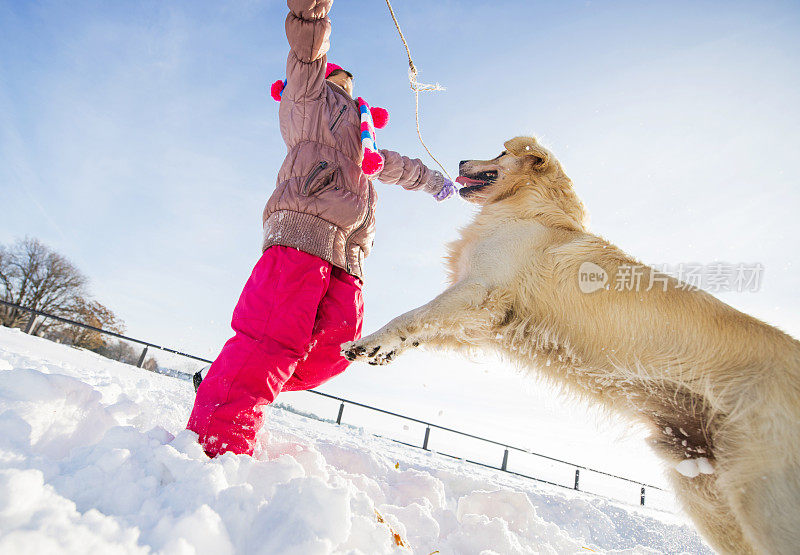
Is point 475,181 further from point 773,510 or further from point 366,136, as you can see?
point 773,510

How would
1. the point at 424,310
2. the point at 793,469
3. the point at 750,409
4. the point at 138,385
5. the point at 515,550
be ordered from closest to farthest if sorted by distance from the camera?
the point at 793,469 < the point at 750,409 < the point at 515,550 < the point at 424,310 < the point at 138,385

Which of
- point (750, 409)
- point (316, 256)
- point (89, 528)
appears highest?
point (316, 256)

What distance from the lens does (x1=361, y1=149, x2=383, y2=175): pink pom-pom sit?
3010 millimetres

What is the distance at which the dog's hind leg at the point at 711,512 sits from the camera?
2.01 m

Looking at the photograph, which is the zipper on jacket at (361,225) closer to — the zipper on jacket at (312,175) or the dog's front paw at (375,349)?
the zipper on jacket at (312,175)

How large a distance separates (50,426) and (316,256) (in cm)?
163

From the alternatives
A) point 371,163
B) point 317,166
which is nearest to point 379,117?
point 371,163

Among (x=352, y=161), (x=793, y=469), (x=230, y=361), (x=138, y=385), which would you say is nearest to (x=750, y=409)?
(x=793, y=469)

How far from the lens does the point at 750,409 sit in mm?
1818

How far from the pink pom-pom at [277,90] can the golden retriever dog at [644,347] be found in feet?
6.55

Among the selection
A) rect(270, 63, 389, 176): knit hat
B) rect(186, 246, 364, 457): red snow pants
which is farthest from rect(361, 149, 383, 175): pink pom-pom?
rect(186, 246, 364, 457): red snow pants

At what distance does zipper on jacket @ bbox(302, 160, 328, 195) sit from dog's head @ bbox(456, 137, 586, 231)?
1.32 meters

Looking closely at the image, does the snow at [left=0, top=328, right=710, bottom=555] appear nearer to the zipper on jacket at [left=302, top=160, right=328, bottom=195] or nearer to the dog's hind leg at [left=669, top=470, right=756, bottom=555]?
the dog's hind leg at [left=669, top=470, right=756, bottom=555]

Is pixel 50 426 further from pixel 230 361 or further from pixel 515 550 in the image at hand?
pixel 515 550
